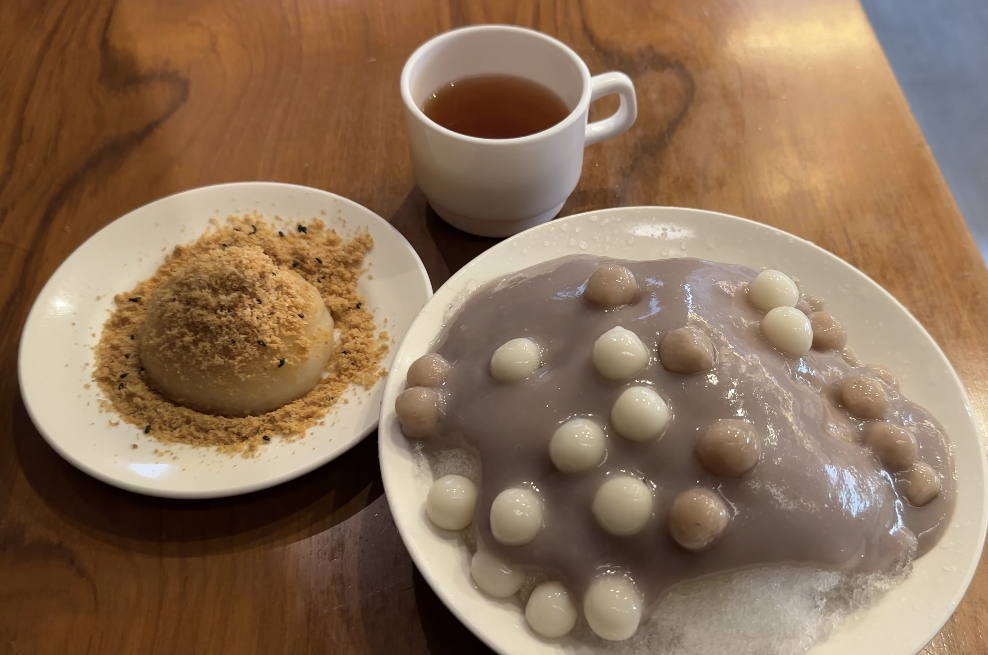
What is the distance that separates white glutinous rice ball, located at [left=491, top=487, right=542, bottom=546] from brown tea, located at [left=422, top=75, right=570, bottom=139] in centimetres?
60

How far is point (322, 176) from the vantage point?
1.11m

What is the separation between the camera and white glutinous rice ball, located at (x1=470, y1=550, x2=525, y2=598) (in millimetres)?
583

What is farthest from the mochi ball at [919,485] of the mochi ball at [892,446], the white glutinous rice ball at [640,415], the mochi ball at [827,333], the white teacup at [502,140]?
the white teacup at [502,140]

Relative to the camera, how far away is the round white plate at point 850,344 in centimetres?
57

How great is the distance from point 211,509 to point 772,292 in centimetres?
68

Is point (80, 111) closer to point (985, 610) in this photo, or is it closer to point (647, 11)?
point (647, 11)

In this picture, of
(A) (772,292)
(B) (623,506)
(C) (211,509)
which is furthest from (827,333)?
(C) (211,509)

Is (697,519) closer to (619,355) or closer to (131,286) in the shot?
(619,355)

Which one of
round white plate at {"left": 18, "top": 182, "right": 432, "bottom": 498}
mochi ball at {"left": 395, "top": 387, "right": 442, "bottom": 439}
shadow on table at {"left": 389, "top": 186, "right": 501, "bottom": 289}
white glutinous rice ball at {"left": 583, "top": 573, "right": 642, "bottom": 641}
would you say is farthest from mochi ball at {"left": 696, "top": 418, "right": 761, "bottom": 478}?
shadow on table at {"left": 389, "top": 186, "right": 501, "bottom": 289}

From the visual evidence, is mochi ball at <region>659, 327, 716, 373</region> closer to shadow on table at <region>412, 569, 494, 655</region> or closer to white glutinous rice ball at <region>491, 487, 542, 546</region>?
white glutinous rice ball at <region>491, 487, 542, 546</region>

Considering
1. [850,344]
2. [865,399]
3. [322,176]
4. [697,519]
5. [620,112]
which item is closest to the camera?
[697,519]

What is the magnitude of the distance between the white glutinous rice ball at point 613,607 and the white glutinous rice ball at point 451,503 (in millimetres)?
134

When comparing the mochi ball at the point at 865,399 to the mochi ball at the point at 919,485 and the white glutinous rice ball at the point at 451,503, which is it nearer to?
the mochi ball at the point at 919,485

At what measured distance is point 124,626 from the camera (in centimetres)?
70
